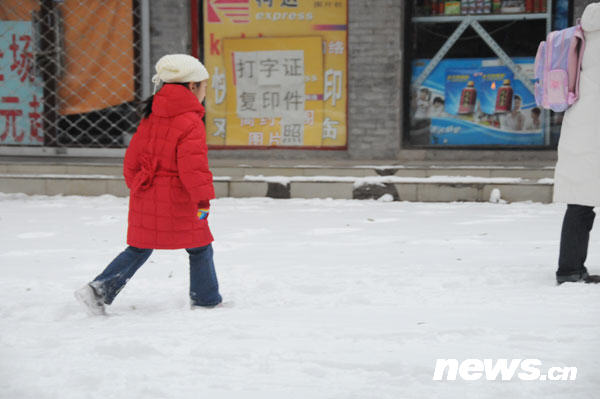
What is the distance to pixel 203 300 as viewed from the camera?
4.15 metres

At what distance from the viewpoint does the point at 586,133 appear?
14.6ft

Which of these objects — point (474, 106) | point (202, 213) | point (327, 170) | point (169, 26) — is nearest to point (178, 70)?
point (202, 213)

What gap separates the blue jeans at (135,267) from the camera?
4.07 meters

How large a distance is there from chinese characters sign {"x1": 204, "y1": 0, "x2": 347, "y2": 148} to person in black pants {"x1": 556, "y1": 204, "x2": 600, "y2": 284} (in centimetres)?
578

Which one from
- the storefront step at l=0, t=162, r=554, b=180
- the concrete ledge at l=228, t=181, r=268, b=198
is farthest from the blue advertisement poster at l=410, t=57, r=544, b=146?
the concrete ledge at l=228, t=181, r=268, b=198

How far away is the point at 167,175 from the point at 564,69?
2.37 metres

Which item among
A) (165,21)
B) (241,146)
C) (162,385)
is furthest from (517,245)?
(165,21)

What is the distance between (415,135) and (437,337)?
7.13 meters

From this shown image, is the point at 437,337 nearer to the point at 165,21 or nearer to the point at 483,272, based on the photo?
the point at 483,272

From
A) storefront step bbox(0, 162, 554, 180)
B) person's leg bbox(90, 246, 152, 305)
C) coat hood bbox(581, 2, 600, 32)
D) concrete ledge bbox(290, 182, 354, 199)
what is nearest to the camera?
person's leg bbox(90, 246, 152, 305)

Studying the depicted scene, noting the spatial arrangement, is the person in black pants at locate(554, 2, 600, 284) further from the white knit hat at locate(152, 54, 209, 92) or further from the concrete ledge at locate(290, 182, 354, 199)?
the concrete ledge at locate(290, 182, 354, 199)

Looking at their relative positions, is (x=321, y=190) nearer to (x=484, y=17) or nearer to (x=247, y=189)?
(x=247, y=189)

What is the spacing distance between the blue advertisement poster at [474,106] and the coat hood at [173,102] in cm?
663

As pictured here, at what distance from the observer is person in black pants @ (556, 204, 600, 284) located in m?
4.53
